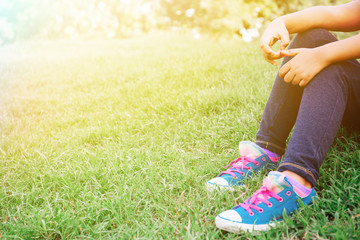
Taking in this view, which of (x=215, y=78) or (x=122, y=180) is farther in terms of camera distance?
(x=215, y=78)

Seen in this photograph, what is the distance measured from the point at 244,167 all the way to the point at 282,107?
345 mm

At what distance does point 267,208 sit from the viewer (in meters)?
1.25

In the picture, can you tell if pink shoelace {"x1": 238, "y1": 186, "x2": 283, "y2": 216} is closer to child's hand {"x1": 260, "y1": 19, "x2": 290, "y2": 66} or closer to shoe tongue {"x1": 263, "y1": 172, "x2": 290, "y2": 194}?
shoe tongue {"x1": 263, "y1": 172, "x2": 290, "y2": 194}

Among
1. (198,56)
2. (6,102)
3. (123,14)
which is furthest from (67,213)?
(123,14)

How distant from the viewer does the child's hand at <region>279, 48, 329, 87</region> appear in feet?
4.22

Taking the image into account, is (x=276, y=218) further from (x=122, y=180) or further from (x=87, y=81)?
(x=87, y=81)

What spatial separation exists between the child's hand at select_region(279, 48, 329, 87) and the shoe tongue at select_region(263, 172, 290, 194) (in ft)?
1.31

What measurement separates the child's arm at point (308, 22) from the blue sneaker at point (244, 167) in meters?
0.44

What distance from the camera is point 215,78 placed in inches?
121

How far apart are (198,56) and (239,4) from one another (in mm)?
3215

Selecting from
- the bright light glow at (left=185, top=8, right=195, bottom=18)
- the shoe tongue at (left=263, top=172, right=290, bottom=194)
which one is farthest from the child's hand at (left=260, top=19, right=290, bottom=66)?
the bright light glow at (left=185, top=8, right=195, bottom=18)

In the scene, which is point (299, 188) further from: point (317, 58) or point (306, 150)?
point (317, 58)

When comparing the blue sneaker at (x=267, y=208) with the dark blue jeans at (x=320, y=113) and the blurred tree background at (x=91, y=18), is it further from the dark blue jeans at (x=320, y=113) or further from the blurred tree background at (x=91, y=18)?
the blurred tree background at (x=91, y=18)

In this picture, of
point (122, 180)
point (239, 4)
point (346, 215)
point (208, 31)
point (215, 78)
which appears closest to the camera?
point (346, 215)
